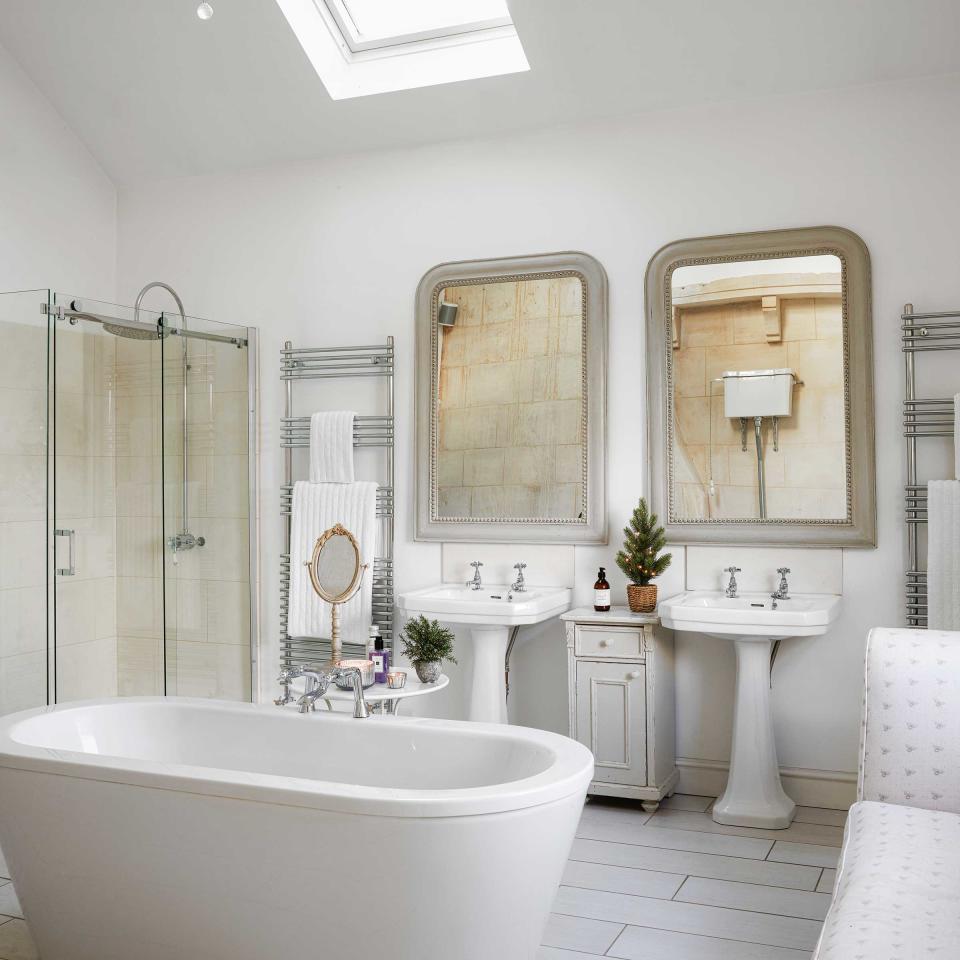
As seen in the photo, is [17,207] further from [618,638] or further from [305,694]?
[618,638]

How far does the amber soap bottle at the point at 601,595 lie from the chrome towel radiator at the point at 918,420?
3.64ft

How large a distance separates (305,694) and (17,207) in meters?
2.83

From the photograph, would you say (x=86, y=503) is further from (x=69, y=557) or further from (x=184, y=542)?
(x=184, y=542)

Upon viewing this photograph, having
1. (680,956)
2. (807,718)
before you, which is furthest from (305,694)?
(807,718)

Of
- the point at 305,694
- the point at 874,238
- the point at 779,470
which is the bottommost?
the point at 305,694

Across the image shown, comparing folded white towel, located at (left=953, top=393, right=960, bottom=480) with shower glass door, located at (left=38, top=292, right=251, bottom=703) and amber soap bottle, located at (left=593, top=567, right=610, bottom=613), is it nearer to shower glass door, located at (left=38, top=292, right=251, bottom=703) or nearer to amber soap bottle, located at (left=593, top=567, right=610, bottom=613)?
amber soap bottle, located at (left=593, top=567, right=610, bottom=613)

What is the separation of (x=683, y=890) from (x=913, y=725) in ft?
3.37

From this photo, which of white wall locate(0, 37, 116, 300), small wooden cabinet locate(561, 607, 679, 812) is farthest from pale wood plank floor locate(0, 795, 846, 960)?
white wall locate(0, 37, 116, 300)

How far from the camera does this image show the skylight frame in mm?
4152

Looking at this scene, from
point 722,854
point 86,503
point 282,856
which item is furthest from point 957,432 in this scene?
point 86,503

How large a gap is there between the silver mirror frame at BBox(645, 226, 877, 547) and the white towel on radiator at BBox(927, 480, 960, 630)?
0.86 feet

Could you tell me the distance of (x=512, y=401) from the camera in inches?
171

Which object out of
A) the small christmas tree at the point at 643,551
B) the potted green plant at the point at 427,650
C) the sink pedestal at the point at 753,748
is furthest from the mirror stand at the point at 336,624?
the sink pedestal at the point at 753,748

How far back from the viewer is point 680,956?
8.55 ft
